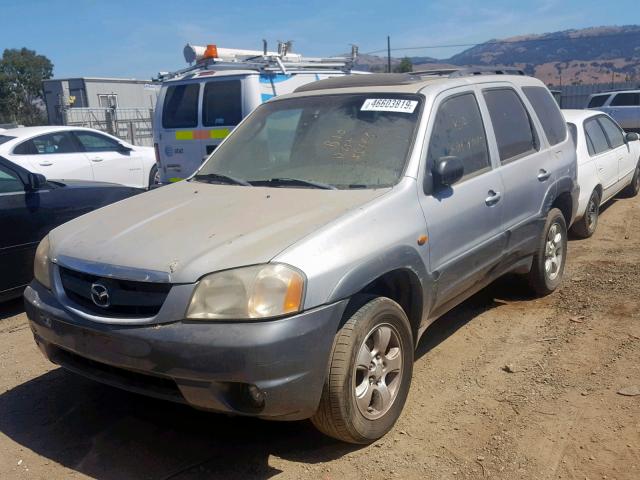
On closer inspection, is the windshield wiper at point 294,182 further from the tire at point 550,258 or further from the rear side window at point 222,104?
the rear side window at point 222,104

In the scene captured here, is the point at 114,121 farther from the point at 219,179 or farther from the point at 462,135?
the point at 462,135

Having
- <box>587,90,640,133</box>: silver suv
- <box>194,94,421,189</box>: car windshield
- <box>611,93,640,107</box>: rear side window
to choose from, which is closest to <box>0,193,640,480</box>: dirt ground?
<box>194,94,421,189</box>: car windshield

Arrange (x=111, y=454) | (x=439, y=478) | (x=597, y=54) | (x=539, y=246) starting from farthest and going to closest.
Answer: (x=597, y=54) → (x=539, y=246) → (x=111, y=454) → (x=439, y=478)

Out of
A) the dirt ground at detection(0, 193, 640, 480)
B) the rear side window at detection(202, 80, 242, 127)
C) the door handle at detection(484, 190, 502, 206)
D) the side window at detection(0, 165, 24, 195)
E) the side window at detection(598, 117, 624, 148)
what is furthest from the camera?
the side window at detection(598, 117, 624, 148)

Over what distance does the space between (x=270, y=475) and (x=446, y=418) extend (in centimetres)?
106

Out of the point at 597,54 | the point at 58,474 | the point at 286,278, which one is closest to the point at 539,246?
the point at 286,278

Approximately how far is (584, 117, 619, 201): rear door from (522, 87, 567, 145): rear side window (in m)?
2.42

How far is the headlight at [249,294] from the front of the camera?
2.78 m

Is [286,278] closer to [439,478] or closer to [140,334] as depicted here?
[140,334]

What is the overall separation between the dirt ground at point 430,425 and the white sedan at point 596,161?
9.42ft

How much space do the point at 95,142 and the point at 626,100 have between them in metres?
16.4

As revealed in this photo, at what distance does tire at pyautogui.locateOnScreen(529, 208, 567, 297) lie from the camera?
523cm

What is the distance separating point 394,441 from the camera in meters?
3.37

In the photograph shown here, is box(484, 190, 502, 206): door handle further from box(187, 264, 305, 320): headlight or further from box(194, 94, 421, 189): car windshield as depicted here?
box(187, 264, 305, 320): headlight
